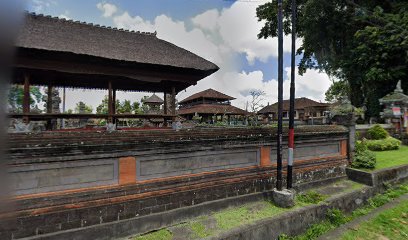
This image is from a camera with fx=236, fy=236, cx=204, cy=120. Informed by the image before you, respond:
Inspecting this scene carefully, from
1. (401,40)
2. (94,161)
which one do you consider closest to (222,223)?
(94,161)

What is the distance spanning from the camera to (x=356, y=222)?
625 centimetres

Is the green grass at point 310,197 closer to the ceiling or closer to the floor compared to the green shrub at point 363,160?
closer to the floor

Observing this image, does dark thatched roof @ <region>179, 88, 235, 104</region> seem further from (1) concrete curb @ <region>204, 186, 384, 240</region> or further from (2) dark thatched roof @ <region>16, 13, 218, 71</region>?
(1) concrete curb @ <region>204, 186, 384, 240</region>

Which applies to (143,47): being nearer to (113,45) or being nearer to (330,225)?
(113,45)

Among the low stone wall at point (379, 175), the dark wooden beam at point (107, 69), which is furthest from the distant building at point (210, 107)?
the low stone wall at point (379, 175)

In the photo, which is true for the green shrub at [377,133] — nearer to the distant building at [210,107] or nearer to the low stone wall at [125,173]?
the low stone wall at [125,173]

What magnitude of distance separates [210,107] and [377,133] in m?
20.5

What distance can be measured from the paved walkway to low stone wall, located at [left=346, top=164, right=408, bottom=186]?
2.41 ft

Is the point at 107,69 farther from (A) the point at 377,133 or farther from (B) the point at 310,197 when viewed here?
(A) the point at 377,133

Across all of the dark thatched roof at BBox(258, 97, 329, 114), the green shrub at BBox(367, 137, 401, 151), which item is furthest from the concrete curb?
the dark thatched roof at BBox(258, 97, 329, 114)

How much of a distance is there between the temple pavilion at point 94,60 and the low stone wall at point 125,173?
11.8 ft

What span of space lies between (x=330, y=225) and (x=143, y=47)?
29.9 ft

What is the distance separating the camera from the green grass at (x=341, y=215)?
5820mm

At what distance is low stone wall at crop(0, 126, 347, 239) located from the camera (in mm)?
4078
